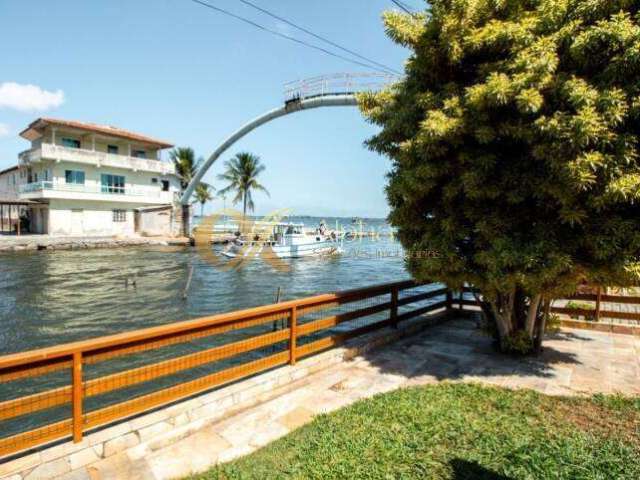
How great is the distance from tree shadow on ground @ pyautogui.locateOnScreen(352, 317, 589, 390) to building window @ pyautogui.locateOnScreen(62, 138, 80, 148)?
38.1m

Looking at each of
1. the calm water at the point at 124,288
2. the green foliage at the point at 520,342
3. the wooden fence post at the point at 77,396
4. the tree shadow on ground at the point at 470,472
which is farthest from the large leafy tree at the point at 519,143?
the calm water at the point at 124,288

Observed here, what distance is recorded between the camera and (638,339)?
7.19 meters

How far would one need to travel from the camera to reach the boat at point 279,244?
29.7m

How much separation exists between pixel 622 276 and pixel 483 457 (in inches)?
115

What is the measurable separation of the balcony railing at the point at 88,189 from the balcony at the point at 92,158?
6.57ft

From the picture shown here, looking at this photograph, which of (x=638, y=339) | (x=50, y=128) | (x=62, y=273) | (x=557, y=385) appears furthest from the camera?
(x=50, y=128)

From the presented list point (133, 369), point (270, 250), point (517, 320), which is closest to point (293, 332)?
point (133, 369)

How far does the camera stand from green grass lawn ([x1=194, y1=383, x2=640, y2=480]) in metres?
3.15

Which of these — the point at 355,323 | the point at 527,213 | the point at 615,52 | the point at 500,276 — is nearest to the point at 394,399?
the point at 500,276

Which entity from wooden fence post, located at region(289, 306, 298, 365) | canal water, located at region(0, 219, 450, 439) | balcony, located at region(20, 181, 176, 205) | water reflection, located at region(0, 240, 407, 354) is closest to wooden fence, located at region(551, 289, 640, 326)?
canal water, located at region(0, 219, 450, 439)

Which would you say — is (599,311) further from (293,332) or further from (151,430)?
(151,430)

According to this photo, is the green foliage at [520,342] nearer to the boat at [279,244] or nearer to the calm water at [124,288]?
the calm water at [124,288]

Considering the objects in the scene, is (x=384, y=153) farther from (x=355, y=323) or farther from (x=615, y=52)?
(x=355, y=323)

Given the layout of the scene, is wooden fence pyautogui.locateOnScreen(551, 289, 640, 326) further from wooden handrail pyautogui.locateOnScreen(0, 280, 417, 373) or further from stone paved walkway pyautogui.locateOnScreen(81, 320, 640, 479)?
wooden handrail pyautogui.locateOnScreen(0, 280, 417, 373)
